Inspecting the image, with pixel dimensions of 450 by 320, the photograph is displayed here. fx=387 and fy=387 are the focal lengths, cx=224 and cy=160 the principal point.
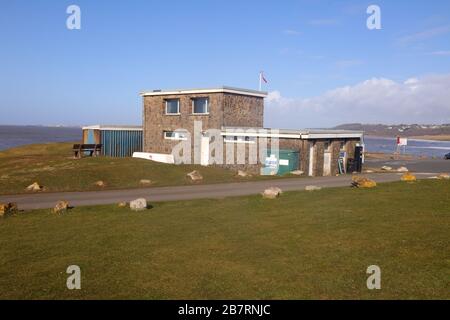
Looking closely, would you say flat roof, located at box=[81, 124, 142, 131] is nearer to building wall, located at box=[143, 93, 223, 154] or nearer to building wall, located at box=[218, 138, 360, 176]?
building wall, located at box=[143, 93, 223, 154]

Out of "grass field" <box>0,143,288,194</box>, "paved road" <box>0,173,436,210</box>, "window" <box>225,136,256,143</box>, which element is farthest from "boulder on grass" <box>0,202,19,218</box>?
"window" <box>225,136,256,143</box>

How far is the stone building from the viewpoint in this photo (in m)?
32.6

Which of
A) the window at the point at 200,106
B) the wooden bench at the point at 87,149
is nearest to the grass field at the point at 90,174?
the wooden bench at the point at 87,149

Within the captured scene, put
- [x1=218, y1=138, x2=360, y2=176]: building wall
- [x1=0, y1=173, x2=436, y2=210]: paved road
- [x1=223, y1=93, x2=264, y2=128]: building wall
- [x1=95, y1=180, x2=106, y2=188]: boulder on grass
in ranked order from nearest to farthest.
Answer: [x1=0, y1=173, x2=436, y2=210]: paved road < [x1=95, y1=180, x2=106, y2=188]: boulder on grass < [x1=218, y1=138, x2=360, y2=176]: building wall < [x1=223, y1=93, x2=264, y2=128]: building wall

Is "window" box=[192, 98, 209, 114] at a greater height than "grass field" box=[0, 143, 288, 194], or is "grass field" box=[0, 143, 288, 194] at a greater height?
"window" box=[192, 98, 209, 114]

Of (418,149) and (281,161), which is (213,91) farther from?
(418,149)

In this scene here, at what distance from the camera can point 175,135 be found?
126 ft

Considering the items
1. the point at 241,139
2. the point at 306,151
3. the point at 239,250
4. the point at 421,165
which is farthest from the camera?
the point at 421,165

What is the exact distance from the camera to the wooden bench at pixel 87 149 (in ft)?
121

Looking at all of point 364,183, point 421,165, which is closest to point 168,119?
point 364,183

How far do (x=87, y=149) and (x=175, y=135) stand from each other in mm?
8771

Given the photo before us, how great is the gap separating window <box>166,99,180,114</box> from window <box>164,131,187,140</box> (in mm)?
2049
